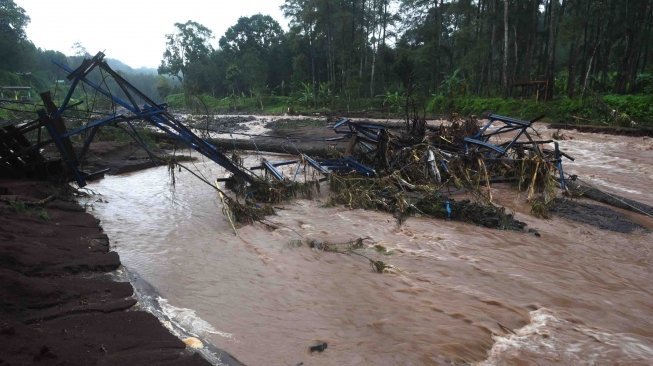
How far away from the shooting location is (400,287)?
197 inches

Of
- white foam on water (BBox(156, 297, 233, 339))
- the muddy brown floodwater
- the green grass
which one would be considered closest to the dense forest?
the green grass

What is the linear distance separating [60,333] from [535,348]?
3.98 meters

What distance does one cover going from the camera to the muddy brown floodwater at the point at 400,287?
379 centimetres

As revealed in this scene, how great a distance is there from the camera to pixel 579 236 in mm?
6688

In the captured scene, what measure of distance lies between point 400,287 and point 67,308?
3.43 meters

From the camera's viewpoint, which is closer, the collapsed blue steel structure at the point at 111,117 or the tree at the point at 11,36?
the collapsed blue steel structure at the point at 111,117

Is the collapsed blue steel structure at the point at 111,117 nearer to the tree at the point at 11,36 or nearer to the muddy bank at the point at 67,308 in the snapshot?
the muddy bank at the point at 67,308

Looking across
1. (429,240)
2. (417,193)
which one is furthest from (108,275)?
(417,193)

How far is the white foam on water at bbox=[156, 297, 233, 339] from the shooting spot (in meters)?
3.90

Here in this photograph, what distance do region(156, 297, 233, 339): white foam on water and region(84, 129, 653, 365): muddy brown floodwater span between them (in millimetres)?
20

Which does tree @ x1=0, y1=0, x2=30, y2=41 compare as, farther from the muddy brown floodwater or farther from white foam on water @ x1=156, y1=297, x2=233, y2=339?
white foam on water @ x1=156, y1=297, x2=233, y2=339

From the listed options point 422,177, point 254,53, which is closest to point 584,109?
point 422,177

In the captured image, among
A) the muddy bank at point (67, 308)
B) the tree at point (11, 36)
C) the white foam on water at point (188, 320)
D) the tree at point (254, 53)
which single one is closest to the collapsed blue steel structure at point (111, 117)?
the muddy bank at point (67, 308)

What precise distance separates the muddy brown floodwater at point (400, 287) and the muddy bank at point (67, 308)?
0.58 meters
